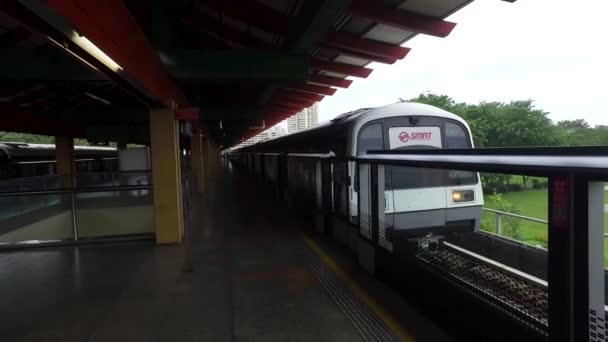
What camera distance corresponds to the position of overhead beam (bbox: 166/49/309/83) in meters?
6.35

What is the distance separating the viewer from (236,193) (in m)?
15.4

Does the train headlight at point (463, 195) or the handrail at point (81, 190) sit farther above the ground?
the handrail at point (81, 190)

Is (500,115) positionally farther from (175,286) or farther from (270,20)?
(175,286)

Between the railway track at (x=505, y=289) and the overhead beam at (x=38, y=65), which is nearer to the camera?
the railway track at (x=505, y=289)

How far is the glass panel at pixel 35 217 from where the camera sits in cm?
696

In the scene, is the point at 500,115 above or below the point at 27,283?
above

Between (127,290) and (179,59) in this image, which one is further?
(179,59)

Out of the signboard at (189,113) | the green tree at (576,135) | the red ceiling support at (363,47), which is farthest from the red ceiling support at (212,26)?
the green tree at (576,135)

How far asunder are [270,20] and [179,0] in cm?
211

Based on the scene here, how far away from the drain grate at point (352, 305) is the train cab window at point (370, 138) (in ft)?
6.84

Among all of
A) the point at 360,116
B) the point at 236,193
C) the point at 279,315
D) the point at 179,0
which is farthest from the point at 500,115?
the point at 279,315

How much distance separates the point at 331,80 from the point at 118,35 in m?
7.62

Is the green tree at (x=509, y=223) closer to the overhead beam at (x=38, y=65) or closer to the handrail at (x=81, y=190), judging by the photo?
the handrail at (x=81, y=190)

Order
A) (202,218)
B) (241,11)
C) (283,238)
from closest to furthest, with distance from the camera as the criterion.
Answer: (241,11) → (283,238) → (202,218)
